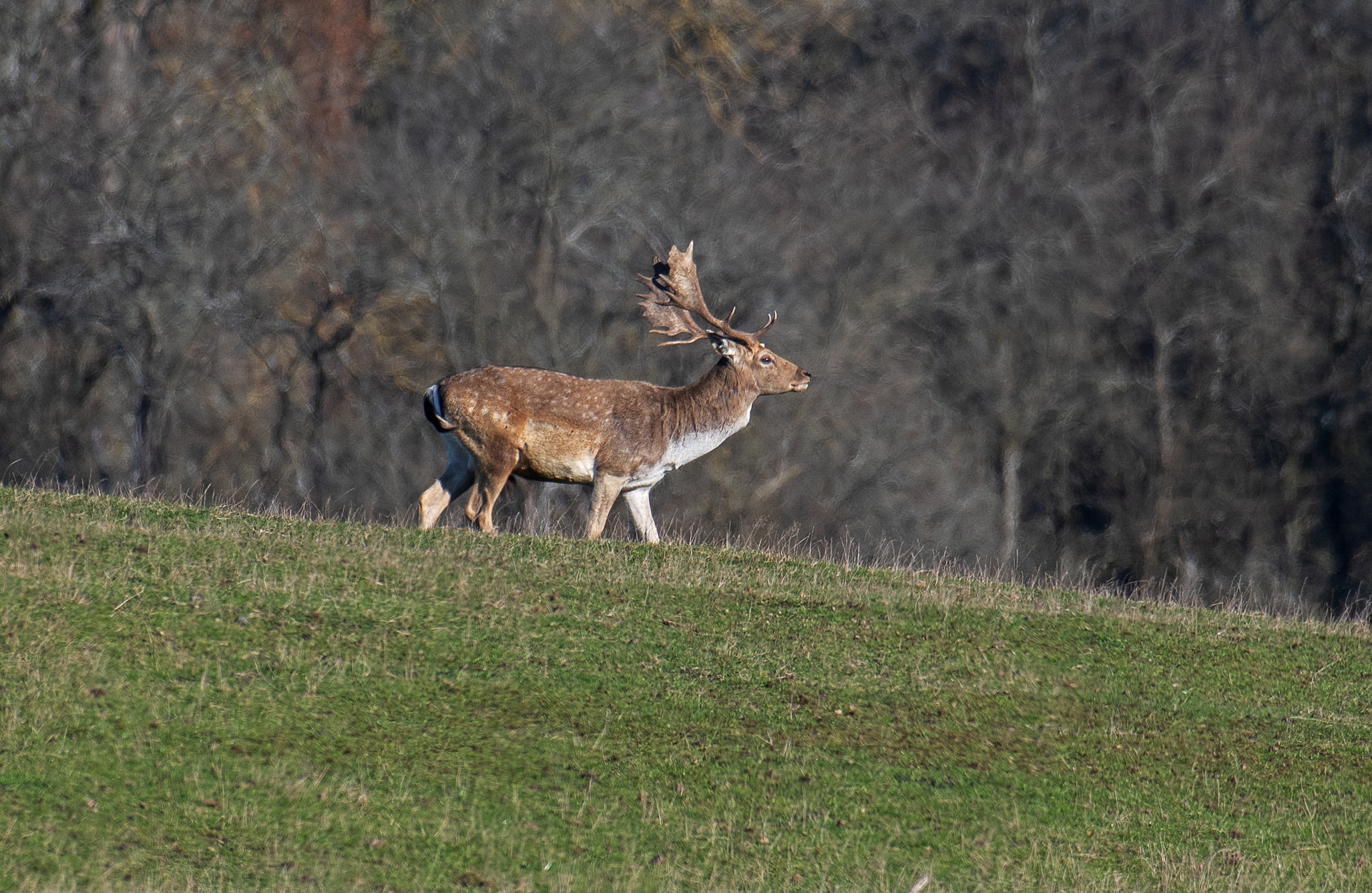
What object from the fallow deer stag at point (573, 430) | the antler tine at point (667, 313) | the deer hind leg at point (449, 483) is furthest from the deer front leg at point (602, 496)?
the antler tine at point (667, 313)

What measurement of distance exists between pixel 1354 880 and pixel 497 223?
3172cm

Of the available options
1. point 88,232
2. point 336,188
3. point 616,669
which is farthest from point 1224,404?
point 616,669

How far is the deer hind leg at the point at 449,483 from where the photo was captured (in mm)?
16594

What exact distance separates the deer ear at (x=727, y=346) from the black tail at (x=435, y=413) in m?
2.94

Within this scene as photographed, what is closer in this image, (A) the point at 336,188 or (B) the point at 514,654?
(B) the point at 514,654

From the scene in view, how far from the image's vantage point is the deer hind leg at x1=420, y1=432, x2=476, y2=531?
653 inches

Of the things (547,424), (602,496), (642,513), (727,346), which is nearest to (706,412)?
(727,346)

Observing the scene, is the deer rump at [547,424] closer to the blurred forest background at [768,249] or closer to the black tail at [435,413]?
the black tail at [435,413]

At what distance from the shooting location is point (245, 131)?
130 ft

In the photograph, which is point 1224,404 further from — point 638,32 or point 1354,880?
point 1354,880

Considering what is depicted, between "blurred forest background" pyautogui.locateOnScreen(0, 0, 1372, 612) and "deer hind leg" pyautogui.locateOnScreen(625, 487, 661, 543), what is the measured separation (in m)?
20.6

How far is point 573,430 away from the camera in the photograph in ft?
54.4

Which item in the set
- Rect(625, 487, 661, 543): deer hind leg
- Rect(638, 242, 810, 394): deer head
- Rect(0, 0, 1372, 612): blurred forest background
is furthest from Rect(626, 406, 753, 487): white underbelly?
Rect(0, 0, 1372, 612): blurred forest background

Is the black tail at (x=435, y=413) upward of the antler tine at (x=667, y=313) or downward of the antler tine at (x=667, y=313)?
downward
